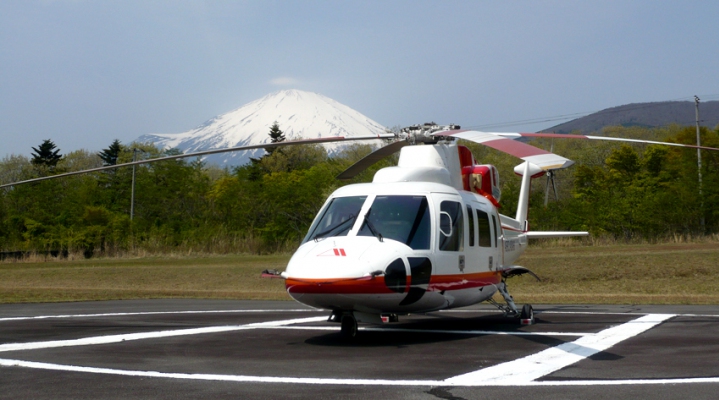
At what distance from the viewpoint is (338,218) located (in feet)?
35.9

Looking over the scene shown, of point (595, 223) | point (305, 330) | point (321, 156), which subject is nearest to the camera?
point (305, 330)

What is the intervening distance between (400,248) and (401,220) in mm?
588

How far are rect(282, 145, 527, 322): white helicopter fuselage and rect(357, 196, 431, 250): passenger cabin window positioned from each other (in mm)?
14

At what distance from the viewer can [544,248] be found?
3903 cm

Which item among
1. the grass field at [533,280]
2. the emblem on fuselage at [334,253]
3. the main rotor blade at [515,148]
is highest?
the main rotor blade at [515,148]

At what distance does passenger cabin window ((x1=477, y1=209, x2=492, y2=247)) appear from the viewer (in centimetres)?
1263

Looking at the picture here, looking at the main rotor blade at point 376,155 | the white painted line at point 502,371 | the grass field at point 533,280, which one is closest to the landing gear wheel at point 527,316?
the white painted line at point 502,371

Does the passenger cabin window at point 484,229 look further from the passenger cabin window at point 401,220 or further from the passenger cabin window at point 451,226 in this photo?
the passenger cabin window at point 401,220

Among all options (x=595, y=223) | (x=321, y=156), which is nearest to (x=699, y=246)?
(x=595, y=223)

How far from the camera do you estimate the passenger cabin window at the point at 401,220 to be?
10.5 metres

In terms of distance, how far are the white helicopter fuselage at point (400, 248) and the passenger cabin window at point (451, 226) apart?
1 cm

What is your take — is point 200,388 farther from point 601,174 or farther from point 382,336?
point 601,174

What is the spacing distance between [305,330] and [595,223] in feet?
121

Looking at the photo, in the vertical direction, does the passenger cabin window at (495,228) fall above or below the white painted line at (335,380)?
above
